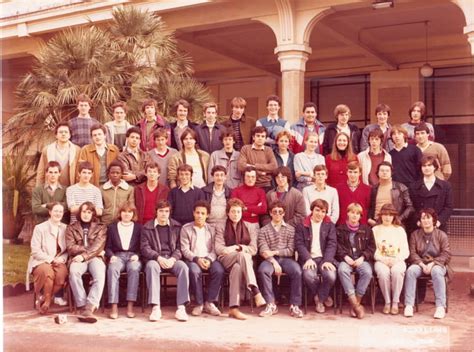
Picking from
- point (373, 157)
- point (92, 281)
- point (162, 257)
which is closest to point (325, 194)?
point (373, 157)

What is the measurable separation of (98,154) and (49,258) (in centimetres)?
127

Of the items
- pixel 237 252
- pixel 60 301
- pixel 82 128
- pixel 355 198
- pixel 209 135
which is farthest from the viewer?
pixel 209 135

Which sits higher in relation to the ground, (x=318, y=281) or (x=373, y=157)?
(x=373, y=157)

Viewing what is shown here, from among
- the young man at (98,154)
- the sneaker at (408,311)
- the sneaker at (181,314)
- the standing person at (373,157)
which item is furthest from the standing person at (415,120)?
the young man at (98,154)

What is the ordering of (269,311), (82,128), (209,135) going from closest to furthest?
1. (269,311)
2. (82,128)
3. (209,135)

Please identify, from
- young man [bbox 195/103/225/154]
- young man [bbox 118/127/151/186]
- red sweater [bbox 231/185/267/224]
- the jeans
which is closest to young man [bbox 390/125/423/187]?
red sweater [bbox 231/185/267/224]

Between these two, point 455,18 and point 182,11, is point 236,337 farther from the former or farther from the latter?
point 455,18

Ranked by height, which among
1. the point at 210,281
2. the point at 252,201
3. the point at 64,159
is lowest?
the point at 210,281

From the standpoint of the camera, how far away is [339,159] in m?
7.32

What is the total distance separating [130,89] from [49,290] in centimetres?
399

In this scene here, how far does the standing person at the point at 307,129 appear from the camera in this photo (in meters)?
7.68

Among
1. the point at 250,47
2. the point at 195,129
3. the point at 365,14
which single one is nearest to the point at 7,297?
the point at 195,129

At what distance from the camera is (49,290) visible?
6.58 meters

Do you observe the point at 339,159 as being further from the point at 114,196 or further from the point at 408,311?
the point at 114,196
